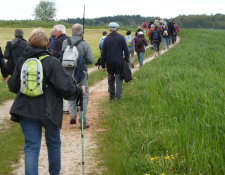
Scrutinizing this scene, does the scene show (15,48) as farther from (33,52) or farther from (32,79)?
(32,79)

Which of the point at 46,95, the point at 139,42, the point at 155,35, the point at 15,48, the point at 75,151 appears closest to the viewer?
the point at 46,95

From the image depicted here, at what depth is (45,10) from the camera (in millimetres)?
126938

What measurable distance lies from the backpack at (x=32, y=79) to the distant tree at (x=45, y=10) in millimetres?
125772

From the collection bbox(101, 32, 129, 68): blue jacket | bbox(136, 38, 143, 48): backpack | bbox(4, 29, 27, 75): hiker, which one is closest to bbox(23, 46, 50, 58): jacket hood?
bbox(4, 29, 27, 75): hiker

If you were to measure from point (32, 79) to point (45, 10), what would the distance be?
127396 millimetres

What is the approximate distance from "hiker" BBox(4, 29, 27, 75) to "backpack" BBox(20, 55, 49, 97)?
16.7 ft

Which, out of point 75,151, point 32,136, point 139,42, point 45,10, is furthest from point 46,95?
point 45,10

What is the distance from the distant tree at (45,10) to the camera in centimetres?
12606

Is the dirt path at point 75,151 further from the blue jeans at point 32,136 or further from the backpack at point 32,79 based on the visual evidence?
the backpack at point 32,79

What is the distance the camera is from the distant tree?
414ft

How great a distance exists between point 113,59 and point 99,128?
2.38 m

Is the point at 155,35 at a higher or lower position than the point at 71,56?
higher

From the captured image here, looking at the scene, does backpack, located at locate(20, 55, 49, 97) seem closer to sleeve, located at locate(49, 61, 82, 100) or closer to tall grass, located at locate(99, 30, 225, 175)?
sleeve, located at locate(49, 61, 82, 100)

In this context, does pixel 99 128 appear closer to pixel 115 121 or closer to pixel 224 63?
pixel 115 121
